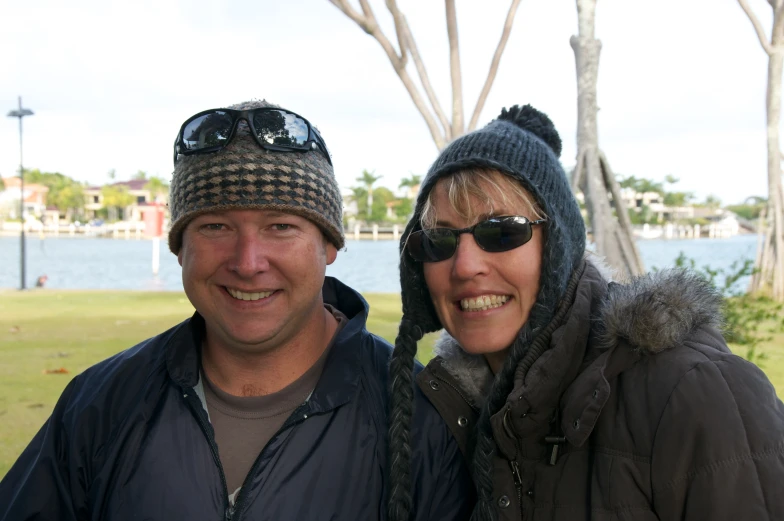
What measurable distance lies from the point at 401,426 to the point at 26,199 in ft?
317

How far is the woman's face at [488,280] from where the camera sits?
2.26 m

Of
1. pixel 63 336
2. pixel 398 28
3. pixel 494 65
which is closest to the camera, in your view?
pixel 398 28

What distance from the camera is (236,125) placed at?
7.56 ft

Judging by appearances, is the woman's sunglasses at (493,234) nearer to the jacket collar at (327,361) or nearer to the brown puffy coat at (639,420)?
the brown puffy coat at (639,420)

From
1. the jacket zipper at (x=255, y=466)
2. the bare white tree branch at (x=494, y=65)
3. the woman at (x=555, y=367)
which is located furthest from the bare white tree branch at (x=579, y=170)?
the jacket zipper at (x=255, y=466)

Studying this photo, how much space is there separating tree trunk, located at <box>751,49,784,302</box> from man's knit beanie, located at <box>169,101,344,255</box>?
12155 millimetres

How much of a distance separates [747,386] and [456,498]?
0.95m

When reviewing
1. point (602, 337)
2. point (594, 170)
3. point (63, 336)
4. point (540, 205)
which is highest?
point (594, 170)

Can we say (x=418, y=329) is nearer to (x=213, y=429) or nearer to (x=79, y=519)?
(x=213, y=429)

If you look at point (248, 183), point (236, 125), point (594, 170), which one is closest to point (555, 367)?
point (248, 183)

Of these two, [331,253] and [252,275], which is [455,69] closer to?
[331,253]

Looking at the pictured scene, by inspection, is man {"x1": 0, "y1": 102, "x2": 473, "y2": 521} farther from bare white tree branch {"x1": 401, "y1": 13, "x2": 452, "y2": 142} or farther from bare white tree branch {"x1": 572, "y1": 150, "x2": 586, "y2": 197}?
bare white tree branch {"x1": 401, "y1": 13, "x2": 452, "y2": 142}

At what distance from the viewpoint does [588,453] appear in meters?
1.96

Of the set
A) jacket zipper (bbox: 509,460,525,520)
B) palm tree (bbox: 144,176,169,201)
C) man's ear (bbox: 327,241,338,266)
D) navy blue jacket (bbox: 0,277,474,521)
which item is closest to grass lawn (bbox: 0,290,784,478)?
navy blue jacket (bbox: 0,277,474,521)
